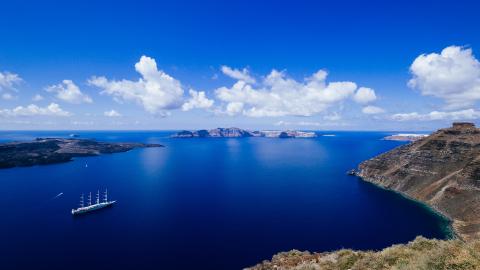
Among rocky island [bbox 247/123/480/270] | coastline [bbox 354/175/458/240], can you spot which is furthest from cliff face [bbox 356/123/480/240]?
coastline [bbox 354/175/458/240]

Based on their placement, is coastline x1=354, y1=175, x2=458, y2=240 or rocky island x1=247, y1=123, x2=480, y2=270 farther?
coastline x1=354, y1=175, x2=458, y2=240

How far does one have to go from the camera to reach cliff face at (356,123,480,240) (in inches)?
4601

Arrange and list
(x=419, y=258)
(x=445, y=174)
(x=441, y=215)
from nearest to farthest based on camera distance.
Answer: (x=419, y=258), (x=441, y=215), (x=445, y=174)

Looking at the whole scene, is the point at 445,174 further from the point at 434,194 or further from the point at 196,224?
the point at 196,224

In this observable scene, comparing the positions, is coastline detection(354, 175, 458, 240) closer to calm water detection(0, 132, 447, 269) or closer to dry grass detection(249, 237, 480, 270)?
calm water detection(0, 132, 447, 269)

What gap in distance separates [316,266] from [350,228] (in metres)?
68.6

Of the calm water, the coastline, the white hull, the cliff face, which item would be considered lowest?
the coastline

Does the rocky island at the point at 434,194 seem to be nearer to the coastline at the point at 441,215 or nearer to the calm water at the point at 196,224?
the coastline at the point at 441,215

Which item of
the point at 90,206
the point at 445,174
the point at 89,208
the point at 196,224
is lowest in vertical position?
the point at 196,224

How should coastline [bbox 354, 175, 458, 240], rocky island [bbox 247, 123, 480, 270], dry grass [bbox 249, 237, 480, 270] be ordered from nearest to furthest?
dry grass [bbox 249, 237, 480, 270] → rocky island [bbox 247, 123, 480, 270] → coastline [bbox 354, 175, 458, 240]

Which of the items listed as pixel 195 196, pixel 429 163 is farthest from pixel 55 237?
pixel 429 163

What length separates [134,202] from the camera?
450ft

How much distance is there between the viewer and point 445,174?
155 metres

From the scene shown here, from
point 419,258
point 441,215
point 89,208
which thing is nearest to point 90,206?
point 89,208
